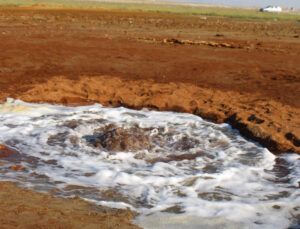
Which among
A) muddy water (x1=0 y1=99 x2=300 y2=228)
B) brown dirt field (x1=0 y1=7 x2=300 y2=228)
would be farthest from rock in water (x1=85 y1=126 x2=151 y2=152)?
brown dirt field (x1=0 y1=7 x2=300 y2=228)

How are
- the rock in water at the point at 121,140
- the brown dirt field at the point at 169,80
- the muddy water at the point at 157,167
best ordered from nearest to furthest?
the muddy water at the point at 157,167, the rock in water at the point at 121,140, the brown dirt field at the point at 169,80

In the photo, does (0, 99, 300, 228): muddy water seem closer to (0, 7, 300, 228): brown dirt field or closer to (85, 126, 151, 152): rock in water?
(85, 126, 151, 152): rock in water

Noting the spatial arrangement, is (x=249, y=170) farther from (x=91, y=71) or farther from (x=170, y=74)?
(x=91, y=71)

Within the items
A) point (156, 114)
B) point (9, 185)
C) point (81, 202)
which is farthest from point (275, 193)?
point (156, 114)

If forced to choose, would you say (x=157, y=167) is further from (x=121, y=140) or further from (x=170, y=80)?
(x=170, y=80)

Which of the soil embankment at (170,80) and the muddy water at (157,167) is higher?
the soil embankment at (170,80)

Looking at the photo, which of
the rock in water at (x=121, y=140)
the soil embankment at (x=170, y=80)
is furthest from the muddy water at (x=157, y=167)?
the soil embankment at (x=170, y=80)

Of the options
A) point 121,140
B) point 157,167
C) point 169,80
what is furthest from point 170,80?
point 157,167

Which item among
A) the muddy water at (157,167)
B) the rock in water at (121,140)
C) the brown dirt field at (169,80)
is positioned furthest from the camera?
the brown dirt field at (169,80)

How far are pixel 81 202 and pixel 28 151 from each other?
1723 millimetres

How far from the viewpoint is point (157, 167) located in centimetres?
477

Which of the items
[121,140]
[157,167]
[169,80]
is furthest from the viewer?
[169,80]

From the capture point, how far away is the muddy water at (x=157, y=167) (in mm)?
3754

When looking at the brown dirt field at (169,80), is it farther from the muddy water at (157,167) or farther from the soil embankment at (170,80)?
the muddy water at (157,167)
